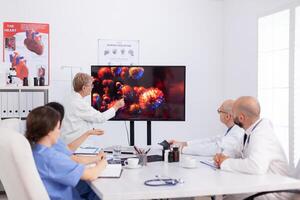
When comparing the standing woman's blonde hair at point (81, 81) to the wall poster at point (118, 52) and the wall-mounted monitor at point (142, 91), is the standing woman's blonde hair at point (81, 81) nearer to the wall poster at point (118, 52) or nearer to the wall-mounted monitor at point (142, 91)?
the wall-mounted monitor at point (142, 91)

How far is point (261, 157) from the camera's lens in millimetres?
2336

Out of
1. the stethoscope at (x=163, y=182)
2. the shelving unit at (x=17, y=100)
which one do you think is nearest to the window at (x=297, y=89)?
the stethoscope at (x=163, y=182)

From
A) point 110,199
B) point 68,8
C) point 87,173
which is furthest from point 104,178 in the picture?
point 68,8

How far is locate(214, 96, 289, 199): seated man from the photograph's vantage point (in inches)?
92.0

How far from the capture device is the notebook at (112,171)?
226cm

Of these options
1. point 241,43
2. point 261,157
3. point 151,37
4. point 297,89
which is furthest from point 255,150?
point 151,37

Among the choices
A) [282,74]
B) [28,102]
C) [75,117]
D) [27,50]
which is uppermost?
[27,50]

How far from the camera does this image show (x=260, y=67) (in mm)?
4473

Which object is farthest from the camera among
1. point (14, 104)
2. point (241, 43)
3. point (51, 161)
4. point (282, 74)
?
point (241, 43)

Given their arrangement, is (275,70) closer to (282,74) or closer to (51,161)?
(282,74)


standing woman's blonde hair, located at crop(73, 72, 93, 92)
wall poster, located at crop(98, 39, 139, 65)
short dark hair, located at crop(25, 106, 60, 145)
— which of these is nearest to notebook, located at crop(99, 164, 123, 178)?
short dark hair, located at crop(25, 106, 60, 145)

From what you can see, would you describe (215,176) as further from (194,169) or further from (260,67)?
(260,67)

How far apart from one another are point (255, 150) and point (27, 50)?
325 cm

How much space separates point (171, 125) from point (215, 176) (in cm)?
289
